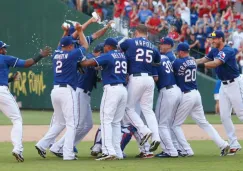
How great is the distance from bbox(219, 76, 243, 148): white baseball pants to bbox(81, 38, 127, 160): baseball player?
2.12m

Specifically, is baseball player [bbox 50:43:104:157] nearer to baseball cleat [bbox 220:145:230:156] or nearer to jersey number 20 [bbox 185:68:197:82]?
jersey number 20 [bbox 185:68:197:82]

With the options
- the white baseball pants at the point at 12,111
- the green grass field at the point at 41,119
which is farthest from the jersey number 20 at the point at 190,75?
the green grass field at the point at 41,119

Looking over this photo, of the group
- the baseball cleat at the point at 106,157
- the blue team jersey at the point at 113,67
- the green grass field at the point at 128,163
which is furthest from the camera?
the blue team jersey at the point at 113,67

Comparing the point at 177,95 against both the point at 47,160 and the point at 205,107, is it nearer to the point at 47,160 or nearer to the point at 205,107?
the point at 47,160

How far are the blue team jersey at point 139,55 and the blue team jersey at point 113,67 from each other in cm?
31

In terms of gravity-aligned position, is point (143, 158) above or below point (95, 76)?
below

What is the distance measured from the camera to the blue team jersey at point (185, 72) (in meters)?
13.0

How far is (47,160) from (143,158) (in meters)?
1.63

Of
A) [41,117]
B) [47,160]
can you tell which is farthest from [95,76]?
[41,117]

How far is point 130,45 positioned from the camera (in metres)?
12.7

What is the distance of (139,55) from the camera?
12680 mm

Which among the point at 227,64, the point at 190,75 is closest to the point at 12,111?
the point at 190,75

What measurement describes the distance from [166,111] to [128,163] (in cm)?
165

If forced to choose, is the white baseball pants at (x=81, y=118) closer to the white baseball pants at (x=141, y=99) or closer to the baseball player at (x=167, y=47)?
the white baseball pants at (x=141, y=99)
